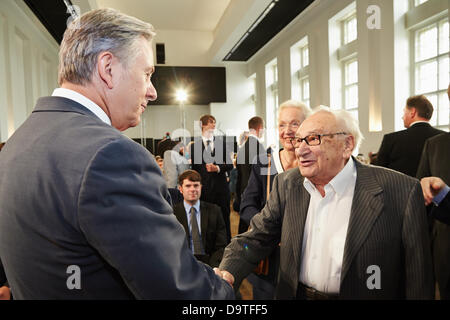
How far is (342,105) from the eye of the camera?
752 cm

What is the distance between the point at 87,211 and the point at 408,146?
3806 millimetres

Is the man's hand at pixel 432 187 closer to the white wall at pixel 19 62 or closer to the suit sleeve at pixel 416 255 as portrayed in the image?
the suit sleeve at pixel 416 255

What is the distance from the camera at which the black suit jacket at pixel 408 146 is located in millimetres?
3586

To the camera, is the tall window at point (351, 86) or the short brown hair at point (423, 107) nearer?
the short brown hair at point (423, 107)

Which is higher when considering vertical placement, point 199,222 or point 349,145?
point 349,145

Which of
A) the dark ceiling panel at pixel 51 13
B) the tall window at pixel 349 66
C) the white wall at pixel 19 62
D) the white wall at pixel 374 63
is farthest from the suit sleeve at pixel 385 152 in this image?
the white wall at pixel 19 62

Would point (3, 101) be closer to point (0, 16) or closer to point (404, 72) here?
point (0, 16)

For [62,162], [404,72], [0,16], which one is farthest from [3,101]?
[404,72]

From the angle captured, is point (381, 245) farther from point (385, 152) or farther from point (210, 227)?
point (385, 152)

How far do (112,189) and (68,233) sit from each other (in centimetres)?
15

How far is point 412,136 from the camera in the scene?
361cm

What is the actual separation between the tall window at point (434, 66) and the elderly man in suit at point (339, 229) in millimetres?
4593

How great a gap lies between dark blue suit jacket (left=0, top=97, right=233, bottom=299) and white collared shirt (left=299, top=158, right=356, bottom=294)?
833 mm

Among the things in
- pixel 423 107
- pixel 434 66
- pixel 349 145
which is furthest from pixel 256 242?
pixel 434 66
